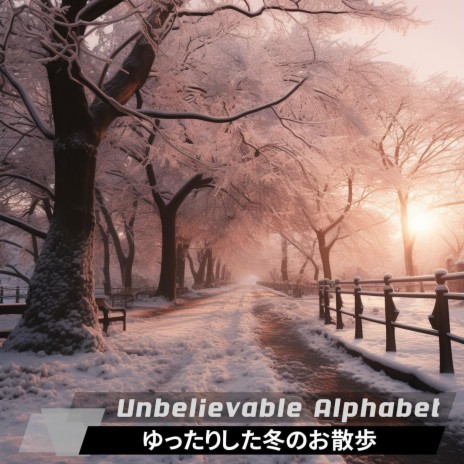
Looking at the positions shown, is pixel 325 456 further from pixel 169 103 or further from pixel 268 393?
pixel 169 103

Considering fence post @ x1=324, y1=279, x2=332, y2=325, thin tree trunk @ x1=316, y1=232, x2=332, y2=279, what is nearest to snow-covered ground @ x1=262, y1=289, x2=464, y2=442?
fence post @ x1=324, y1=279, x2=332, y2=325

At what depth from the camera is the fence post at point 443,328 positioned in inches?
175

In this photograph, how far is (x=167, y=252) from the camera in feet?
60.5

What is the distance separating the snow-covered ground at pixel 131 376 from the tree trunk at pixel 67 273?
12.8 inches

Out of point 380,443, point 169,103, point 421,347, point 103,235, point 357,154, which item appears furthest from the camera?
point 103,235

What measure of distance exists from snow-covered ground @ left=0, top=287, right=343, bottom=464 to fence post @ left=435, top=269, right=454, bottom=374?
6.49 feet

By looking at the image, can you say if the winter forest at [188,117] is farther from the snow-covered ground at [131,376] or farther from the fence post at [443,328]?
the fence post at [443,328]

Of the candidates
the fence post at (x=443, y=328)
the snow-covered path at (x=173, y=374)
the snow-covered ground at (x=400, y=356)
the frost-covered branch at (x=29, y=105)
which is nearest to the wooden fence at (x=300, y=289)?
the snow-covered ground at (x=400, y=356)

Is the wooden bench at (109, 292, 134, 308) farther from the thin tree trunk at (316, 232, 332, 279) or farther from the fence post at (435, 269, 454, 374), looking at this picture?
the fence post at (435, 269, 454, 374)

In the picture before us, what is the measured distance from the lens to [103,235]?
26.4 metres

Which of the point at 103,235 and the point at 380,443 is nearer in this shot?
the point at 380,443

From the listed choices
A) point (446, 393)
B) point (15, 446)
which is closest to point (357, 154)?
point (446, 393)

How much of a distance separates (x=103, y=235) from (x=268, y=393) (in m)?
24.0

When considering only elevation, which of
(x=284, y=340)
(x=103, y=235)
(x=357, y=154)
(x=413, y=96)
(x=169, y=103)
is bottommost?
(x=284, y=340)
